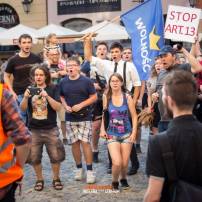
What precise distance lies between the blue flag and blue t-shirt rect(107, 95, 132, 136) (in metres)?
1.51

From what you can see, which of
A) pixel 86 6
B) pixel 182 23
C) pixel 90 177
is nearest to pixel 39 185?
pixel 90 177

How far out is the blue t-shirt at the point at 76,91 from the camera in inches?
238

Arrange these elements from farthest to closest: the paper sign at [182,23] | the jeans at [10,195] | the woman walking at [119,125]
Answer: the paper sign at [182,23] → the woman walking at [119,125] → the jeans at [10,195]

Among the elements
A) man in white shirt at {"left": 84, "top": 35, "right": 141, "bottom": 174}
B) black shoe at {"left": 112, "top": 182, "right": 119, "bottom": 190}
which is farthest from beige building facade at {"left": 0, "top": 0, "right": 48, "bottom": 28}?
black shoe at {"left": 112, "top": 182, "right": 119, "bottom": 190}

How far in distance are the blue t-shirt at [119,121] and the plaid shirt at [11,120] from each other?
2984 millimetres

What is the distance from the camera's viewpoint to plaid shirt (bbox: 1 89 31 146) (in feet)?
9.05

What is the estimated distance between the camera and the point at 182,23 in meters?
6.57

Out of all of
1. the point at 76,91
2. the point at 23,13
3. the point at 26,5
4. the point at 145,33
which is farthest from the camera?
the point at 23,13

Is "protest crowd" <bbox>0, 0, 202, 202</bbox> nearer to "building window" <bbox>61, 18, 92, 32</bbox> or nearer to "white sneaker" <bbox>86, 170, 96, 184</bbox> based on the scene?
"white sneaker" <bbox>86, 170, 96, 184</bbox>

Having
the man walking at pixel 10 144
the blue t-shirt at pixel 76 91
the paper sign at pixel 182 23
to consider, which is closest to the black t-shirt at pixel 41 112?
the blue t-shirt at pixel 76 91

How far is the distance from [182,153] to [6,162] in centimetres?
101

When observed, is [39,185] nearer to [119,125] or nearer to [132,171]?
[119,125]

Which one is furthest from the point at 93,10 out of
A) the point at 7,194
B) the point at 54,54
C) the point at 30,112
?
the point at 7,194

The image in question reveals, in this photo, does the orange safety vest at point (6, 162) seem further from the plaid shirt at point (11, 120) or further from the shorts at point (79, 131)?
the shorts at point (79, 131)
